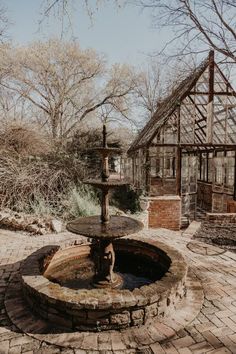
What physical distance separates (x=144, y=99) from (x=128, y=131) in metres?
5.50

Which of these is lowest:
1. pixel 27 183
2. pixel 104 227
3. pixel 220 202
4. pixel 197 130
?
pixel 220 202

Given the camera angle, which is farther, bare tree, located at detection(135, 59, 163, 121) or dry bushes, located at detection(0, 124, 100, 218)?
bare tree, located at detection(135, 59, 163, 121)

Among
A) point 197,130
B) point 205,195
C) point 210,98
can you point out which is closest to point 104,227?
point 210,98

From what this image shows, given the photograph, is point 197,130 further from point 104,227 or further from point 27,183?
point 104,227

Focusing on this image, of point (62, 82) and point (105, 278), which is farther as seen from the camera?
point (62, 82)

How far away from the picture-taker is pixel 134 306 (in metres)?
3.03

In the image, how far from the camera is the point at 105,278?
4090mm

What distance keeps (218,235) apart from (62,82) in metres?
17.8

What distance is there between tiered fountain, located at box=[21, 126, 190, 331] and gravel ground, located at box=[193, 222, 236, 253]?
238 centimetres

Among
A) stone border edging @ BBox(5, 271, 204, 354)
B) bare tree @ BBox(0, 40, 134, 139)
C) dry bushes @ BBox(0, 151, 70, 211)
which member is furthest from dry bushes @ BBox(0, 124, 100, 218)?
bare tree @ BBox(0, 40, 134, 139)

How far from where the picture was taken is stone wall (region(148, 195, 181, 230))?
382 inches

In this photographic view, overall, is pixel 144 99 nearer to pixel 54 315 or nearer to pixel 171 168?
pixel 171 168

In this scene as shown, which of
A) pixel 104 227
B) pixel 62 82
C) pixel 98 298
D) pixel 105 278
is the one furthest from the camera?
pixel 62 82

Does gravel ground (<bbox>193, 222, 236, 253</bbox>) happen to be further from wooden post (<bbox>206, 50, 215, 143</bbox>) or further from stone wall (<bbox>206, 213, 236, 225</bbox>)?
wooden post (<bbox>206, 50, 215, 143</bbox>)
